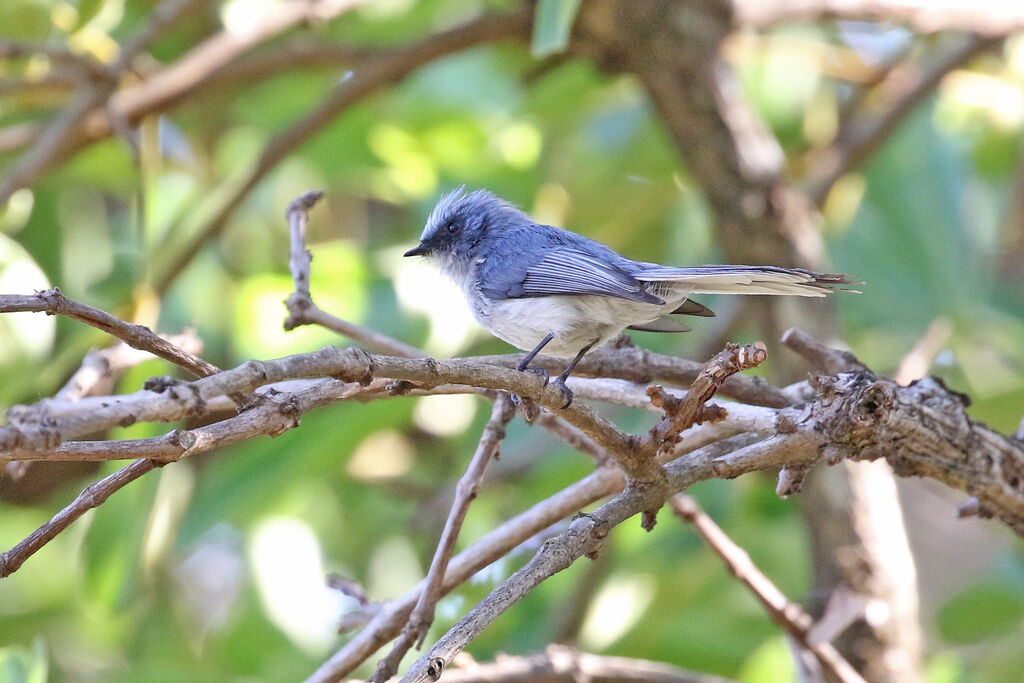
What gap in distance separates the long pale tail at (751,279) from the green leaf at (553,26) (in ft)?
1.65

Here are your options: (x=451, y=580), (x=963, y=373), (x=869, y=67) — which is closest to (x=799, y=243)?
(x=963, y=373)

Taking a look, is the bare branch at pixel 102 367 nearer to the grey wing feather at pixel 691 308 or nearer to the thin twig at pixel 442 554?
the thin twig at pixel 442 554

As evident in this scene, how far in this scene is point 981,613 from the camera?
10.5 feet

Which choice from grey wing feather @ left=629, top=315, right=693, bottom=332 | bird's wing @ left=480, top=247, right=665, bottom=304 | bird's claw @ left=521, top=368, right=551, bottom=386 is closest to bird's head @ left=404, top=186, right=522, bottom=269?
bird's wing @ left=480, top=247, right=665, bottom=304

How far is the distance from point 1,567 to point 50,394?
65.9 inches

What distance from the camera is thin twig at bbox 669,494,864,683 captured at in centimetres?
205

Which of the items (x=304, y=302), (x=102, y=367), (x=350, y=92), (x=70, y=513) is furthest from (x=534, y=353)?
(x=350, y=92)

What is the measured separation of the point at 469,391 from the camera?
5.08 ft

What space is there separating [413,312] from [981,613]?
1990 millimetres

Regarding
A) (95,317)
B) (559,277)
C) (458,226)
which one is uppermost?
(458,226)

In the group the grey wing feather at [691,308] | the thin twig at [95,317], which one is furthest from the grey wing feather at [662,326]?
the thin twig at [95,317]

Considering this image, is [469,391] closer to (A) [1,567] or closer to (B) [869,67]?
(A) [1,567]

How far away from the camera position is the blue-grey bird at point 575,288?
1.97 m

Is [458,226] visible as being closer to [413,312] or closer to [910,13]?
[413,312]
